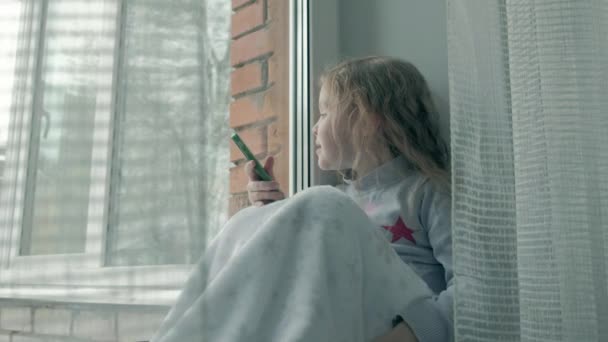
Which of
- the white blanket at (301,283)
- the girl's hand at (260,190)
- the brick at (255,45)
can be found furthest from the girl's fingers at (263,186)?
the white blanket at (301,283)

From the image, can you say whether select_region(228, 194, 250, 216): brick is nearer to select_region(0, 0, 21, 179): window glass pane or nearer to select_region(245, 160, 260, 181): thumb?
select_region(245, 160, 260, 181): thumb

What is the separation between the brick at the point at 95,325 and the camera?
0.62 metres

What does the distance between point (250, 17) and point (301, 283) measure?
1.77 ft

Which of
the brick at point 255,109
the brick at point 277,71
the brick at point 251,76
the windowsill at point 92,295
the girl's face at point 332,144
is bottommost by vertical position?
the windowsill at point 92,295

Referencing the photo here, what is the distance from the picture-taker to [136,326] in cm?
60

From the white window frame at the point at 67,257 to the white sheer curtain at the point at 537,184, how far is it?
30 cm

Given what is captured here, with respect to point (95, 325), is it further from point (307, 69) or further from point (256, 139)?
point (307, 69)

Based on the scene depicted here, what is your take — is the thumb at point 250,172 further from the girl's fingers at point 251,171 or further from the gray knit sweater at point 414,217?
the gray knit sweater at point 414,217

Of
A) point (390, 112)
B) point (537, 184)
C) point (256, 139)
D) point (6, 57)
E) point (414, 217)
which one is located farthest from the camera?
point (256, 139)

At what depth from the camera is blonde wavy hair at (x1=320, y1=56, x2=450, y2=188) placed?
3.23ft

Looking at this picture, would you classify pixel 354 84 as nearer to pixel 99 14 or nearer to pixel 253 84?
pixel 253 84

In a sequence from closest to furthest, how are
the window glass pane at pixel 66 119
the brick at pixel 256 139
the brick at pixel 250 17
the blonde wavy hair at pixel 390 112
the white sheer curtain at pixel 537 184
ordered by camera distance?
1. the white sheer curtain at pixel 537 184
2. the window glass pane at pixel 66 119
3. the brick at pixel 250 17
4. the blonde wavy hair at pixel 390 112
5. the brick at pixel 256 139

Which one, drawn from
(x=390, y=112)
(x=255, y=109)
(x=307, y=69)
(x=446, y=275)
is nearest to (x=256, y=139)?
(x=255, y=109)

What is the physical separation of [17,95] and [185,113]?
1.00ft
